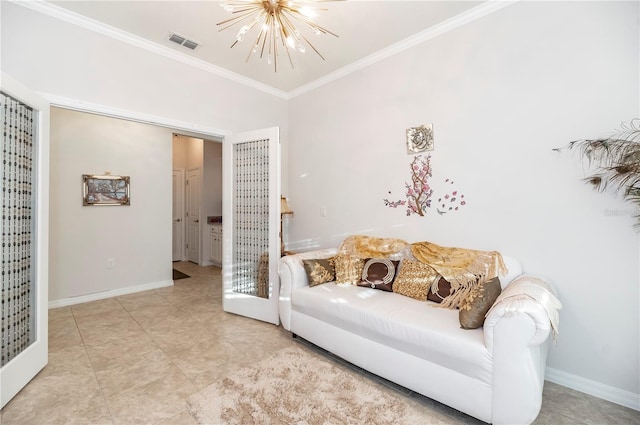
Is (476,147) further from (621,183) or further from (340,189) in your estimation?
(340,189)

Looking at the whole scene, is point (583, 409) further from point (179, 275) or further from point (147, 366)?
point (179, 275)

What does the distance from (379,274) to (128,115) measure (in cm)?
286

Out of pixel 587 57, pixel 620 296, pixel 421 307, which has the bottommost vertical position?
pixel 421 307

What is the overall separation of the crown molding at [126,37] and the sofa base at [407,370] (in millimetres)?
2992

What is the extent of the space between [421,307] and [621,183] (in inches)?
59.9

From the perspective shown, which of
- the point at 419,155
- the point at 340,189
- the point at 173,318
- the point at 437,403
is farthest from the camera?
the point at 340,189

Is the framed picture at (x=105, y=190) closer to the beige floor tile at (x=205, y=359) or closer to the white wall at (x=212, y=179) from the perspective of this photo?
the white wall at (x=212, y=179)

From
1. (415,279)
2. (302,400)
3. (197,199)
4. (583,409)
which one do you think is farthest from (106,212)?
(583,409)

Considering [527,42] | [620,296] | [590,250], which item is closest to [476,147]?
[527,42]

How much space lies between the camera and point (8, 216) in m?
1.97

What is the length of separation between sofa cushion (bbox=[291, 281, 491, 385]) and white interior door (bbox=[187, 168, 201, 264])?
14.5 ft

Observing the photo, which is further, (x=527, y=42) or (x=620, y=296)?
(x=527, y=42)

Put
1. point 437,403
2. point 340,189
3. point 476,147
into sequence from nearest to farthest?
point 437,403, point 476,147, point 340,189

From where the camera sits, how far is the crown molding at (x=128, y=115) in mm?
2488
